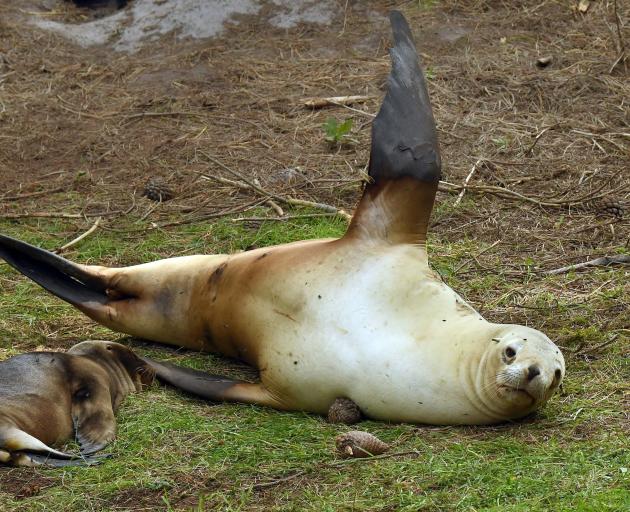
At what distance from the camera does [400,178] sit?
5.33 metres

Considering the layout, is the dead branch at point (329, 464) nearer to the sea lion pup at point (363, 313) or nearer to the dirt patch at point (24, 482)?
the sea lion pup at point (363, 313)

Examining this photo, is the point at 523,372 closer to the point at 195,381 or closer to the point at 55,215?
the point at 195,381

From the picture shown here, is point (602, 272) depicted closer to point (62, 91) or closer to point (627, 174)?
point (627, 174)

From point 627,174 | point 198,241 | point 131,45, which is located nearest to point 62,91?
point 131,45

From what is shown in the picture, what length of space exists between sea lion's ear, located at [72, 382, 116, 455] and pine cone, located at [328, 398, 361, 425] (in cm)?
91

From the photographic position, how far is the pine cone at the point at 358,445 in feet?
14.0

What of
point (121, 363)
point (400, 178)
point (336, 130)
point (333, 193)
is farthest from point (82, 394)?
point (336, 130)

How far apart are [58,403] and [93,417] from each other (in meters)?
0.16

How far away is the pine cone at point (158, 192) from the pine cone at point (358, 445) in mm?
4225

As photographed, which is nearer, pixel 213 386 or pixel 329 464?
pixel 329 464

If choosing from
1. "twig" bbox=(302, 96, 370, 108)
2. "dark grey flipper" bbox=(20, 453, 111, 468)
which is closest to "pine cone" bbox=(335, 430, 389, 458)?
"dark grey flipper" bbox=(20, 453, 111, 468)

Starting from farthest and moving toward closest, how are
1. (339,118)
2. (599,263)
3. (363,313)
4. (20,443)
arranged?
(339,118), (599,263), (363,313), (20,443)

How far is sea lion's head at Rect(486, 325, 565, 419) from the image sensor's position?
4371 mm

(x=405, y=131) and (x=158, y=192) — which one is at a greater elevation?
(x=405, y=131)
